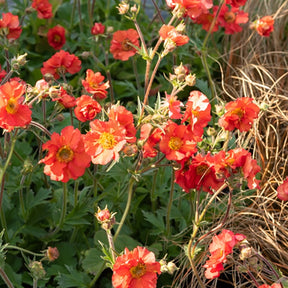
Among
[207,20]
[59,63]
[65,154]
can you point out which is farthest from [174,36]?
[207,20]

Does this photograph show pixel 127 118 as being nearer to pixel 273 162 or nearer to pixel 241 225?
pixel 241 225

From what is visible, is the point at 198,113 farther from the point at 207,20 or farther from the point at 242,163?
the point at 207,20

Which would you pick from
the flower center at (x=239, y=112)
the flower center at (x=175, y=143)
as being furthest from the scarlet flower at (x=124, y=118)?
the flower center at (x=239, y=112)

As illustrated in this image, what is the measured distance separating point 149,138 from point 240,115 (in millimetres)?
258

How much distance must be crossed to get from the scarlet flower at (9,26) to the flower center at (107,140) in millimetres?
804

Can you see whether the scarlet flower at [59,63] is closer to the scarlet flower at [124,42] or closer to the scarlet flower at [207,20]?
the scarlet flower at [124,42]

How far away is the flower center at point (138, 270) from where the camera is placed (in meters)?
1.32

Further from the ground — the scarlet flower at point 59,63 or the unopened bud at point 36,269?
the scarlet flower at point 59,63

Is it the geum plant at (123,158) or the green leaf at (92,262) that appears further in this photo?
the green leaf at (92,262)

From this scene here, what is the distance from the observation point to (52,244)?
200cm

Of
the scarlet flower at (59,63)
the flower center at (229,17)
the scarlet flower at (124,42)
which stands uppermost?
the scarlet flower at (59,63)

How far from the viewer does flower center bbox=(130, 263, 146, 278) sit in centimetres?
132

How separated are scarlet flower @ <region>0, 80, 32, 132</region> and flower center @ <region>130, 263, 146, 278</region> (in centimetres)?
43

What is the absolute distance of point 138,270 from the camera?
1326mm
